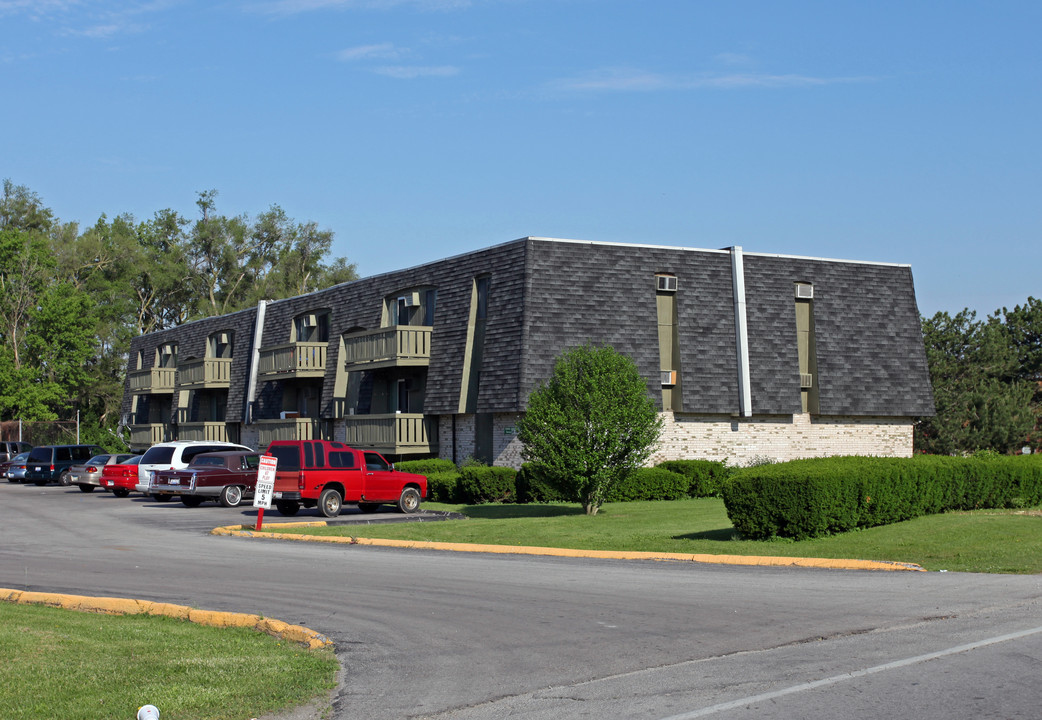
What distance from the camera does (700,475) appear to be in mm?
33406

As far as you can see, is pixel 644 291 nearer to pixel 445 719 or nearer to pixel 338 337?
pixel 338 337

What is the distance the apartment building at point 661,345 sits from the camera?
35375 mm

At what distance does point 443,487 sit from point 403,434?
5.22 meters

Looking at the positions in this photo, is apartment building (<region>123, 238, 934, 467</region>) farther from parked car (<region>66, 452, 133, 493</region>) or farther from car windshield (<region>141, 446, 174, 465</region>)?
parked car (<region>66, 452, 133, 493</region>)

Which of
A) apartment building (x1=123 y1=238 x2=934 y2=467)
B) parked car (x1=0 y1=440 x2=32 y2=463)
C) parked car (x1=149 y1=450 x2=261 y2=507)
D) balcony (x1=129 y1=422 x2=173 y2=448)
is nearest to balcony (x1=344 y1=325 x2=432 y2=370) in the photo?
apartment building (x1=123 y1=238 x2=934 y2=467)

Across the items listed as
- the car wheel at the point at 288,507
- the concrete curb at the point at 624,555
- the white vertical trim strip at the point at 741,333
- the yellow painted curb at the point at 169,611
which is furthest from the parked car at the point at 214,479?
the yellow painted curb at the point at 169,611

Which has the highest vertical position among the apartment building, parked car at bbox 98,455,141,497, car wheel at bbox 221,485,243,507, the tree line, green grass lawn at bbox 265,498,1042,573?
the tree line

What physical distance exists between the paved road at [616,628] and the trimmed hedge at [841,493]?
9.61 ft

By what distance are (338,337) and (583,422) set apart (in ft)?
67.5

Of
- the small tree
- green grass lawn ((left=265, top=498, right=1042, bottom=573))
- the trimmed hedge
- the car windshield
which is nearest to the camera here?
green grass lawn ((left=265, top=498, right=1042, bottom=573))

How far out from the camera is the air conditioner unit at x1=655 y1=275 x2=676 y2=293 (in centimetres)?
3669

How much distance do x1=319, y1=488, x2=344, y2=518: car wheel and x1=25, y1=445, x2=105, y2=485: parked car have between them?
27296mm

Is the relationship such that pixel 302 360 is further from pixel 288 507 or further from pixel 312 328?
pixel 288 507

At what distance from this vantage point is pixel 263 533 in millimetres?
24109
